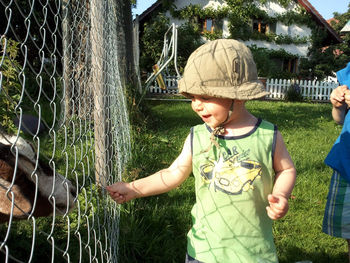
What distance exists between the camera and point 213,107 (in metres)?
1.46

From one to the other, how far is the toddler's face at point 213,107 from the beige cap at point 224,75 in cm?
6

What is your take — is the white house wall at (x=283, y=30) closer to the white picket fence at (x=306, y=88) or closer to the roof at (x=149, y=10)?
the roof at (x=149, y=10)

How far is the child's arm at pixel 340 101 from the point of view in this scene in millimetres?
2191

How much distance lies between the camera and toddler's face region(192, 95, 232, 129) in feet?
4.80

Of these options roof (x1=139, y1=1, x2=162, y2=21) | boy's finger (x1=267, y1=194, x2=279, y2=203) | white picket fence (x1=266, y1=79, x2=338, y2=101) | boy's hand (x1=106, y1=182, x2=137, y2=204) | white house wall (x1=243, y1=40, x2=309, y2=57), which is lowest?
white picket fence (x1=266, y1=79, x2=338, y2=101)

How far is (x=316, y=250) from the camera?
105 inches

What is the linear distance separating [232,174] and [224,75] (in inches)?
16.5

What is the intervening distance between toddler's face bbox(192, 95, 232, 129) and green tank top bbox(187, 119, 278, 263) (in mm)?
104

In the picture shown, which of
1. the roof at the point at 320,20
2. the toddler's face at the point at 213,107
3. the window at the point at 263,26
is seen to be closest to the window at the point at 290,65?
the window at the point at 263,26

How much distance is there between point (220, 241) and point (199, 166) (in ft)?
1.09

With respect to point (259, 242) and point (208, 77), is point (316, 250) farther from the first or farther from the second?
point (208, 77)

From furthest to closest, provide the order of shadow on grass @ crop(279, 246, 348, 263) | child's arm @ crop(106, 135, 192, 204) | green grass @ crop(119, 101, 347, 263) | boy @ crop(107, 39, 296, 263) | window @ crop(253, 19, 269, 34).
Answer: window @ crop(253, 19, 269, 34) → shadow on grass @ crop(279, 246, 348, 263) → green grass @ crop(119, 101, 347, 263) → child's arm @ crop(106, 135, 192, 204) → boy @ crop(107, 39, 296, 263)

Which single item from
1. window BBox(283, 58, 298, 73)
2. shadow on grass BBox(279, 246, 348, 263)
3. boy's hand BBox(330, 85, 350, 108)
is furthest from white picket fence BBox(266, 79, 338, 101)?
boy's hand BBox(330, 85, 350, 108)

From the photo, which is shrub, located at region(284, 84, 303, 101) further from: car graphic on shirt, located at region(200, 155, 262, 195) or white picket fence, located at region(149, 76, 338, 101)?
car graphic on shirt, located at region(200, 155, 262, 195)
